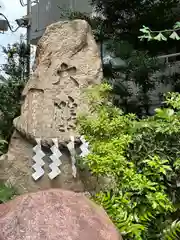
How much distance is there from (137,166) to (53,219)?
1.31 metres

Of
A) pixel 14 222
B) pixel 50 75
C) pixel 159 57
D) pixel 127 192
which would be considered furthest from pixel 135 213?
pixel 159 57

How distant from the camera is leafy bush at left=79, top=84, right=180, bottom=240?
11.8 feet

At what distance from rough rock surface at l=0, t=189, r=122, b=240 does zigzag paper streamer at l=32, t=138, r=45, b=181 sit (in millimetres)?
2656

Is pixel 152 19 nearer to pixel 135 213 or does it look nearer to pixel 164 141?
pixel 164 141

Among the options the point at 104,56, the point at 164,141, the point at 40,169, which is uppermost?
the point at 164,141

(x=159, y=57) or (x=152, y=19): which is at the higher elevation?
(x=152, y=19)

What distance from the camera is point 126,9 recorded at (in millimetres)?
8133

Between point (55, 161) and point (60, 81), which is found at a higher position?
point (60, 81)

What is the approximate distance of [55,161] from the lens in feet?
18.4

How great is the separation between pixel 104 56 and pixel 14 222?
6.23 metres

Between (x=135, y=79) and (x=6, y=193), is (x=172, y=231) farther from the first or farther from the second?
(x=135, y=79)

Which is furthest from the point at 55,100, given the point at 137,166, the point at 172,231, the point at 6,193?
the point at 172,231

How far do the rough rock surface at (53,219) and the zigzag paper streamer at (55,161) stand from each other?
2517mm

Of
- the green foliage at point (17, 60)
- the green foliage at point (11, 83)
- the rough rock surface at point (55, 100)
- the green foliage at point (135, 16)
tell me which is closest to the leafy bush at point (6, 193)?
the rough rock surface at point (55, 100)
